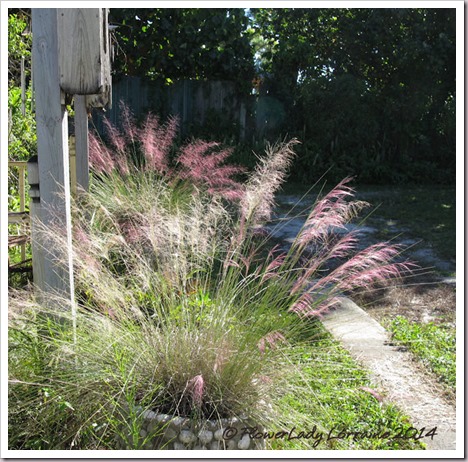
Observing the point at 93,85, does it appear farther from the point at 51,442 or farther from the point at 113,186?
the point at 113,186

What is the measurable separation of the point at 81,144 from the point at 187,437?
337 centimetres

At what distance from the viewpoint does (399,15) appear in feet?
38.4

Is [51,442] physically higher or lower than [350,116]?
lower

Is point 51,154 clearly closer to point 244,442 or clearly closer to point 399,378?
point 244,442

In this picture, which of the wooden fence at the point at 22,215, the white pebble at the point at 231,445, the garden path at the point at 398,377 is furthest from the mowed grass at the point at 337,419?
the wooden fence at the point at 22,215

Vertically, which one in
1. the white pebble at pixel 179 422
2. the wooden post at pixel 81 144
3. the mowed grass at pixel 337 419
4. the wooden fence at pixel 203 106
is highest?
the wooden fence at pixel 203 106

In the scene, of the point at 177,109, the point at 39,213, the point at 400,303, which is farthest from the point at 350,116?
the point at 39,213

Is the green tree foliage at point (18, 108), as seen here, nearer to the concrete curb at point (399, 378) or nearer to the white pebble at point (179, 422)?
the concrete curb at point (399, 378)

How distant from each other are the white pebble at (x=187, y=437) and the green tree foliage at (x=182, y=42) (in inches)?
400

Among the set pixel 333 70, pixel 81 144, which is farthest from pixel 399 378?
pixel 333 70

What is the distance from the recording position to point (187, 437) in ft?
7.51

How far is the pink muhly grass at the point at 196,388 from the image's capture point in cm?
216

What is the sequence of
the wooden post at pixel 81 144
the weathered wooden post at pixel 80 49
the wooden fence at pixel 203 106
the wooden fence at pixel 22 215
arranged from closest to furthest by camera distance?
the weathered wooden post at pixel 80 49 < the wooden fence at pixel 22 215 < the wooden post at pixel 81 144 < the wooden fence at pixel 203 106

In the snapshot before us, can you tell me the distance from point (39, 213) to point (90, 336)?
79 cm
